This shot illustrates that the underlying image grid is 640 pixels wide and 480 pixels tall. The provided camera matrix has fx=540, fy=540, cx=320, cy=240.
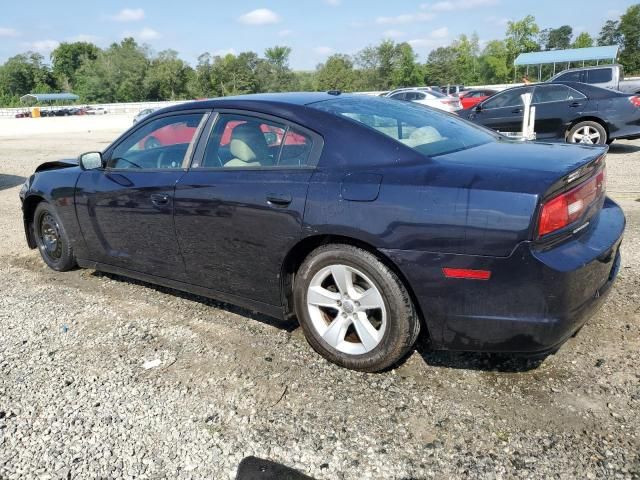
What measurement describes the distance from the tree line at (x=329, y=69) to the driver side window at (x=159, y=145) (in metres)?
79.5

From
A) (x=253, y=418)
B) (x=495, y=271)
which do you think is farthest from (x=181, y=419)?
(x=495, y=271)

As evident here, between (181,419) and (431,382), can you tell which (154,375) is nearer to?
Answer: (181,419)

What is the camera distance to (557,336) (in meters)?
2.54

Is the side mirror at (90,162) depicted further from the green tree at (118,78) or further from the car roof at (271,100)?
the green tree at (118,78)

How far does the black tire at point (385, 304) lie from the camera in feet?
9.15

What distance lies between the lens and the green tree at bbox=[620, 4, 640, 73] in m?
80.7

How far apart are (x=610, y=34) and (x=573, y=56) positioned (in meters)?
61.3

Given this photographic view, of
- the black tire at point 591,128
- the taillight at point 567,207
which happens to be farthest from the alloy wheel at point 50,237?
the black tire at point 591,128

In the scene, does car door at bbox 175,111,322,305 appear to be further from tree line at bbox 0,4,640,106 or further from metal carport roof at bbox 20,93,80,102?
metal carport roof at bbox 20,93,80,102

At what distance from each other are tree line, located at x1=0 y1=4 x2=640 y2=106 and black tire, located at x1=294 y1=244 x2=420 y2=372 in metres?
80.7

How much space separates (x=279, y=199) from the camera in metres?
3.07

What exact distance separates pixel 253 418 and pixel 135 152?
2.36 m

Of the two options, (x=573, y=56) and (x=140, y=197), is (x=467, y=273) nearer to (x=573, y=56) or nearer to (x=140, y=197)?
(x=140, y=197)

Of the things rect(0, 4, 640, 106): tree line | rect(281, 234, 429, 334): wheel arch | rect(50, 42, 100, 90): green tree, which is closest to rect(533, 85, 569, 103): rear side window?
rect(281, 234, 429, 334): wheel arch
